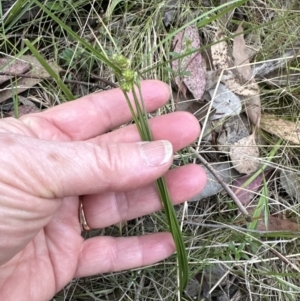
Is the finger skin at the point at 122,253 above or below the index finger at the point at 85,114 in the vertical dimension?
below

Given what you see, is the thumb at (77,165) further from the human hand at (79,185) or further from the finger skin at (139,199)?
the finger skin at (139,199)

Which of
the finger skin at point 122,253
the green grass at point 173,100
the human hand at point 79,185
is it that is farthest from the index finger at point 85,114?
the finger skin at point 122,253

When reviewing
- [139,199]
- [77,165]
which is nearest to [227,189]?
[139,199]

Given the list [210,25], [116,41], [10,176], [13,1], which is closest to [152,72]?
[116,41]

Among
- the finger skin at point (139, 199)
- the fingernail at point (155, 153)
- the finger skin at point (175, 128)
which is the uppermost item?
the fingernail at point (155, 153)

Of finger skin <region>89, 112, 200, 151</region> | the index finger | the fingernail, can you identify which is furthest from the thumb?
the index finger

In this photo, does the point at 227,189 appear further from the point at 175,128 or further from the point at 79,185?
the point at 79,185

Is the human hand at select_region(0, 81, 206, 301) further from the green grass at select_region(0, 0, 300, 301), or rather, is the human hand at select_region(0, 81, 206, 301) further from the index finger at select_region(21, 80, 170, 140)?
the green grass at select_region(0, 0, 300, 301)
